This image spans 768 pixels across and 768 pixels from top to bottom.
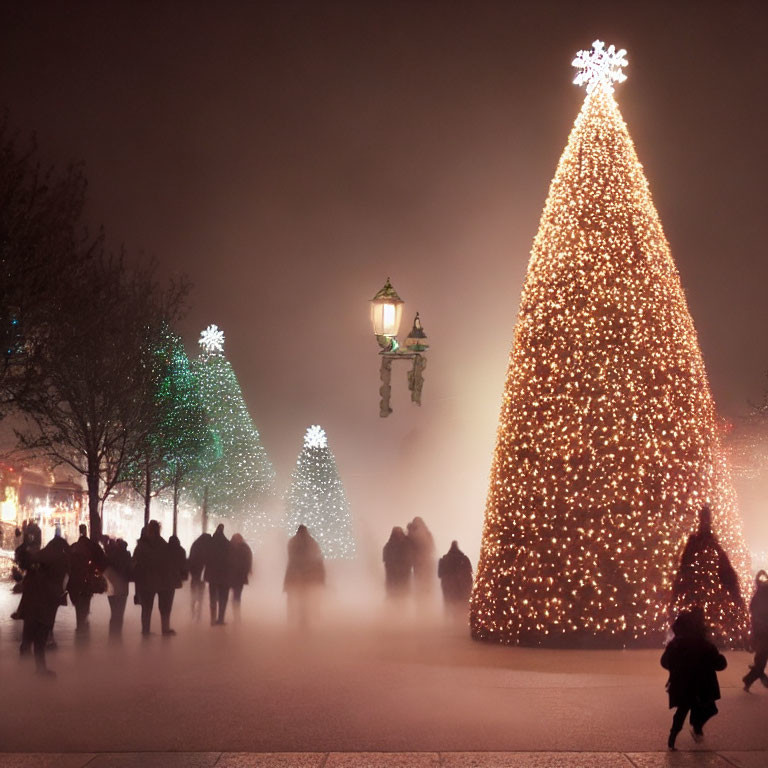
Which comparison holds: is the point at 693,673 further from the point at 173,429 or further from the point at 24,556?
the point at 173,429

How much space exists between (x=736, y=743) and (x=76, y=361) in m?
25.9

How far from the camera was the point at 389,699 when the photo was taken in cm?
1259

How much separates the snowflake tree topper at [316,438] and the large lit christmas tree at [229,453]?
3305 mm

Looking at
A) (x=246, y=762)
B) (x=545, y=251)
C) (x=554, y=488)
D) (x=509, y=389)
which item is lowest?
(x=246, y=762)

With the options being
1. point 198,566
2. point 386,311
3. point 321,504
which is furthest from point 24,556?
point 321,504

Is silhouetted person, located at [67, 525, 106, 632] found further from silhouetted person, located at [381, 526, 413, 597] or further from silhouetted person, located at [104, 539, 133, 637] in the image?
silhouetted person, located at [381, 526, 413, 597]

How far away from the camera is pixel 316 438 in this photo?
5534 cm

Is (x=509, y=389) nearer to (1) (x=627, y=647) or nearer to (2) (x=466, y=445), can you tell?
(1) (x=627, y=647)

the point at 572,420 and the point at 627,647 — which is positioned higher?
the point at 572,420

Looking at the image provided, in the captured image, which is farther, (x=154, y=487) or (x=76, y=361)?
(x=154, y=487)

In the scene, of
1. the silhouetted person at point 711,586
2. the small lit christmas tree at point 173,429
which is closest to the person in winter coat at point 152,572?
the silhouetted person at point 711,586

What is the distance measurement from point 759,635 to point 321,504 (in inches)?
1587

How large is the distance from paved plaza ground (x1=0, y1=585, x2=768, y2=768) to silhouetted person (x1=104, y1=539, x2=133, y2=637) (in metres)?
0.93

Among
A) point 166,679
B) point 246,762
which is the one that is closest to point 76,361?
point 166,679
